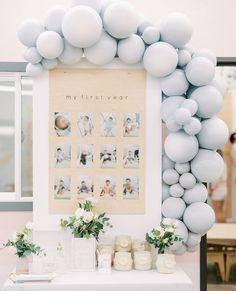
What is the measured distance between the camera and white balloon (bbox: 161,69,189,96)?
3.32 meters

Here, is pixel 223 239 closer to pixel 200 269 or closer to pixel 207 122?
pixel 200 269

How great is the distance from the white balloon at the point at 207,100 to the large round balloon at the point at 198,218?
591mm

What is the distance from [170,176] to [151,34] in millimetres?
918

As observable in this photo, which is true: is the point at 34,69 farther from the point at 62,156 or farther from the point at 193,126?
the point at 193,126

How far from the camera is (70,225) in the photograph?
3.34m

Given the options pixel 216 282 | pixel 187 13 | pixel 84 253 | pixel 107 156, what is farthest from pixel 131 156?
pixel 216 282

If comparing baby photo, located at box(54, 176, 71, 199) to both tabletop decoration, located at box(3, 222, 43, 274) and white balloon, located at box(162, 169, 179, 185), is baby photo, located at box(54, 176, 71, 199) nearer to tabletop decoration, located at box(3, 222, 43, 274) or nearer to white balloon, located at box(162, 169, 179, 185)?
tabletop decoration, located at box(3, 222, 43, 274)

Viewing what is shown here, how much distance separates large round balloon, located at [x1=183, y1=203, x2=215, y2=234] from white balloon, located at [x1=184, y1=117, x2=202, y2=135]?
49 centimetres

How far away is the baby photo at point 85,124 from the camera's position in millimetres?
3467

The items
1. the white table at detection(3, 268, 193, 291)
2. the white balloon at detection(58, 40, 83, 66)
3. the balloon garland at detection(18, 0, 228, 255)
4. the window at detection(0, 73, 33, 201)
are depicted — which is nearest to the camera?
the white table at detection(3, 268, 193, 291)

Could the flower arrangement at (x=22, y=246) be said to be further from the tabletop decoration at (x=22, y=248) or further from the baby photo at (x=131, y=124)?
the baby photo at (x=131, y=124)

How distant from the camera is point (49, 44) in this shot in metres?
3.21

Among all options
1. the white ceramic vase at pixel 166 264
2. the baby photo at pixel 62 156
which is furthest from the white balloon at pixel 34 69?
the white ceramic vase at pixel 166 264

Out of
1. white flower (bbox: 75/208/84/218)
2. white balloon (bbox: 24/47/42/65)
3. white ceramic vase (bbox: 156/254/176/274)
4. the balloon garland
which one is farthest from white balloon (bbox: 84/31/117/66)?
white ceramic vase (bbox: 156/254/176/274)
